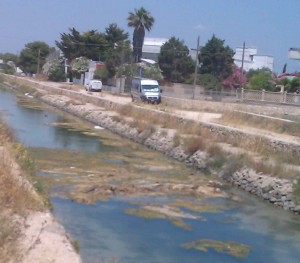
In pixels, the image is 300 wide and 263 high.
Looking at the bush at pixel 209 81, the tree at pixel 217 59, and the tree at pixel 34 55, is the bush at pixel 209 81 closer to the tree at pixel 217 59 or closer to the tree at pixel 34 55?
the tree at pixel 217 59

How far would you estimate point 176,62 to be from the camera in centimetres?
7550

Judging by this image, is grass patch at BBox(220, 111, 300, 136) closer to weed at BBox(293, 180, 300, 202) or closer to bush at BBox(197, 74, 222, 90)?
weed at BBox(293, 180, 300, 202)

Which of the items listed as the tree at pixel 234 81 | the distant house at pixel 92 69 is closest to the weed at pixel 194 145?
the tree at pixel 234 81

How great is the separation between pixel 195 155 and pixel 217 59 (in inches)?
2035

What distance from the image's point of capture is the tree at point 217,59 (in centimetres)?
7606

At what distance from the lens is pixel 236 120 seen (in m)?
37.1

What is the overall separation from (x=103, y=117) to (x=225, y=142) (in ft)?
57.1

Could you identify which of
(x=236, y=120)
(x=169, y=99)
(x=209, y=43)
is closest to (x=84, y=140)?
(x=236, y=120)

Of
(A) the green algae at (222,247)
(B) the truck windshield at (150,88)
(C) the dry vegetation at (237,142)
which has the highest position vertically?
(B) the truck windshield at (150,88)

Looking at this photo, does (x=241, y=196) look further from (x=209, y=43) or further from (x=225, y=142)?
(x=209, y=43)

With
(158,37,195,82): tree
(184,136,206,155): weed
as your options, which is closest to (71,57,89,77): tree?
(158,37,195,82): tree

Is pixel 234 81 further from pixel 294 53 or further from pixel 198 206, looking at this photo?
pixel 198 206

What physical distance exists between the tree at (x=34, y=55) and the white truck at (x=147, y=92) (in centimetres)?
5811

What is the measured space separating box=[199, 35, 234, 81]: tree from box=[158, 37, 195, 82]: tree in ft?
7.35
